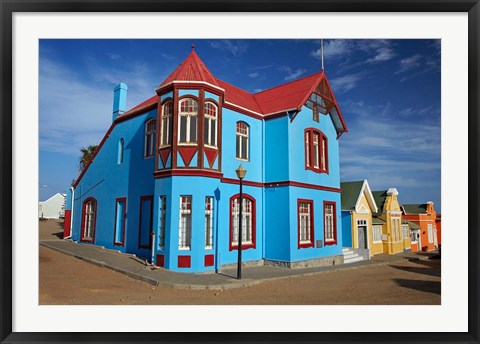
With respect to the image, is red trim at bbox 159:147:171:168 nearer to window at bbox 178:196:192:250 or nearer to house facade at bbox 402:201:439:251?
window at bbox 178:196:192:250

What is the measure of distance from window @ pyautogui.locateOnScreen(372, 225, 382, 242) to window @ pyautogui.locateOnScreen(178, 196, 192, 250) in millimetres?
15799

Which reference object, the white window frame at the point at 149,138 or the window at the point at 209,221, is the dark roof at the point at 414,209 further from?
the white window frame at the point at 149,138

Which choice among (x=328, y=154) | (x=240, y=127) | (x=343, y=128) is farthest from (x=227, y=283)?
(x=343, y=128)

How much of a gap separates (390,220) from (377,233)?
5.30ft

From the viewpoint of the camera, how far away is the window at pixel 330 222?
623 inches

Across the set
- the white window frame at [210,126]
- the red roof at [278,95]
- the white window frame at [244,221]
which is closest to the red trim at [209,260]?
the white window frame at [244,221]

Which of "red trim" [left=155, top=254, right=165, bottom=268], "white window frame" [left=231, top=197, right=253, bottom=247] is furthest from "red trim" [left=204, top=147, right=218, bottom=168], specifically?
"red trim" [left=155, top=254, right=165, bottom=268]

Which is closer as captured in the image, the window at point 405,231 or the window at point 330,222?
the window at point 330,222

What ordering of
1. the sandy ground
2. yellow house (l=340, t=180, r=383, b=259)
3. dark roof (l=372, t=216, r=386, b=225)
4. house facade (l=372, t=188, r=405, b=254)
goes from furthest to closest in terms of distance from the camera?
1. house facade (l=372, t=188, r=405, b=254)
2. dark roof (l=372, t=216, r=386, b=225)
3. yellow house (l=340, t=180, r=383, b=259)
4. the sandy ground

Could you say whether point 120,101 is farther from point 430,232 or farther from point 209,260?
point 430,232

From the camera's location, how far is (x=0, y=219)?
209 inches

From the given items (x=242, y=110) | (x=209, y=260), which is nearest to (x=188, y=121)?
(x=242, y=110)

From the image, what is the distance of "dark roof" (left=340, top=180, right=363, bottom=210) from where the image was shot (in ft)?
67.4

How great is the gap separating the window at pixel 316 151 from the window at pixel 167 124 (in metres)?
6.14
